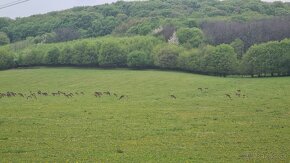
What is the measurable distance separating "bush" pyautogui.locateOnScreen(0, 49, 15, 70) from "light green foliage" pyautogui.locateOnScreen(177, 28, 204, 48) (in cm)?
5280

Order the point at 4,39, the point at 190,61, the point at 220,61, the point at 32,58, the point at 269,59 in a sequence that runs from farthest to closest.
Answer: the point at 4,39
the point at 32,58
the point at 190,61
the point at 220,61
the point at 269,59

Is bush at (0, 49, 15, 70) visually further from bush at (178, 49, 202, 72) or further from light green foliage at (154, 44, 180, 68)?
bush at (178, 49, 202, 72)

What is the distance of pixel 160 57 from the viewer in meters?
117

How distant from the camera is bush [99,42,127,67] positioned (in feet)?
410

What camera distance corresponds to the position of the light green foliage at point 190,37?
133625mm

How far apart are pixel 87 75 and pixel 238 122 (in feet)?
236

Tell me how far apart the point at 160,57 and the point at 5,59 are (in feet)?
166

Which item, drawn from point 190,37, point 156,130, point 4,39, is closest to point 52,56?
point 190,37

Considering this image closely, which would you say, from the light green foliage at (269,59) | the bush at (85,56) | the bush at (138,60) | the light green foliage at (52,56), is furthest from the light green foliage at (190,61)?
the light green foliage at (52,56)

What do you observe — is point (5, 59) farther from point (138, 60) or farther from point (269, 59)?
point (269, 59)

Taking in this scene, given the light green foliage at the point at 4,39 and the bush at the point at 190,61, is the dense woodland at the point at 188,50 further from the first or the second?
the light green foliage at the point at 4,39

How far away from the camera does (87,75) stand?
336 ft

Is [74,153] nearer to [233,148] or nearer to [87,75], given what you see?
[233,148]

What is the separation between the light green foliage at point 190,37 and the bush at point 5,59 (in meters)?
52.8
